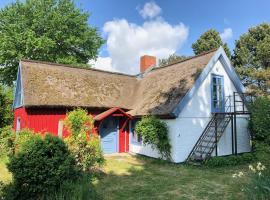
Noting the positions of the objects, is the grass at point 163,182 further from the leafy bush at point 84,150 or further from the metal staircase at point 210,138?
the metal staircase at point 210,138

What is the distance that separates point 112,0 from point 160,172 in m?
12.8

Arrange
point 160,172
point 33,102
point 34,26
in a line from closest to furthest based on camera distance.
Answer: point 160,172 < point 33,102 < point 34,26

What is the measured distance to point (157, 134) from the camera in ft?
40.0

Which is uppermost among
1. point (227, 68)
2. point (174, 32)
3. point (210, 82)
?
point (174, 32)

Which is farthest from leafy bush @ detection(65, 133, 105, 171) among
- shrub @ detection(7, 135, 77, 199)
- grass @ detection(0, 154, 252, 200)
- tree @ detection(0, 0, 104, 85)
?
tree @ detection(0, 0, 104, 85)

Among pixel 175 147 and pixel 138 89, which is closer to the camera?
pixel 175 147

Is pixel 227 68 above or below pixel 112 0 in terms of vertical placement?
below

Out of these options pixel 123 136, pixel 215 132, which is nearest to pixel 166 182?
pixel 215 132

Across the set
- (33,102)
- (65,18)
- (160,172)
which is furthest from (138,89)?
(65,18)

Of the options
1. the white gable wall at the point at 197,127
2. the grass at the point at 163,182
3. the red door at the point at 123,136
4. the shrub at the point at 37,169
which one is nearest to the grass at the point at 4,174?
the grass at the point at 163,182

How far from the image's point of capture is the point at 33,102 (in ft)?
43.4

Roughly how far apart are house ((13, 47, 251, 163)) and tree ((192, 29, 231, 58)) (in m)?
19.6

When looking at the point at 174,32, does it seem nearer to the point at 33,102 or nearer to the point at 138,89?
the point at 138,89

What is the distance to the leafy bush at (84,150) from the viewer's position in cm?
884
